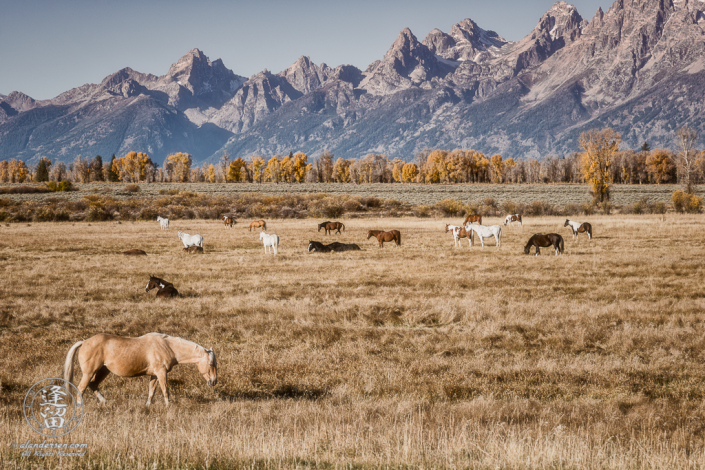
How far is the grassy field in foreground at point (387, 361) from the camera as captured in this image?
4.91m

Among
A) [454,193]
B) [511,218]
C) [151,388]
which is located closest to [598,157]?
[511,218]

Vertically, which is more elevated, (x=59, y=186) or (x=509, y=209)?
(x=59, y=186)

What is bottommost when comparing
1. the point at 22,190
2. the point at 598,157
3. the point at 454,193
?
the point at 454,193

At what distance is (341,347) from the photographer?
33.0 ft

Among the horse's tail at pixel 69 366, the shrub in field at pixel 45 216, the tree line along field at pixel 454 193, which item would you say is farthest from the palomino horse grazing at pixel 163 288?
the tree line along field at pixel 454 193

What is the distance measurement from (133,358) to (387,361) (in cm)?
474

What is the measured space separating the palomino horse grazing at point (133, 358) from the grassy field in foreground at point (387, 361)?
47cm

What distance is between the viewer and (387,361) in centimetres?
911

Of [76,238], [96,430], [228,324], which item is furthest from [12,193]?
[96,430]

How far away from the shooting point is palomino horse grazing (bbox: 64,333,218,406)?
6086 millimetres

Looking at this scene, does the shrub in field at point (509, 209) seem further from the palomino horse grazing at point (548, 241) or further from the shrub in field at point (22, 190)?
the shrub in field at point (22, 190)

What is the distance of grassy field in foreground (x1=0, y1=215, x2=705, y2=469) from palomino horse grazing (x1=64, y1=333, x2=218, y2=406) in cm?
47

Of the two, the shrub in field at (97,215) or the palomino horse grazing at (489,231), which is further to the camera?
the shrub in field at (97,215)

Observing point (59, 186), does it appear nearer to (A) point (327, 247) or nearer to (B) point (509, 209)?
(B) point (509, 209)
